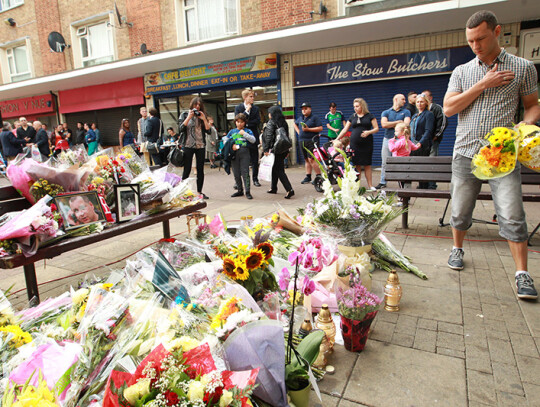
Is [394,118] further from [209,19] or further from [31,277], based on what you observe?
[209,19]

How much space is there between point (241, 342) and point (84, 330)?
0.67 m

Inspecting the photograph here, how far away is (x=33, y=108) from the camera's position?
18703 mm

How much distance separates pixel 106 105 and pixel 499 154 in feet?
54.4

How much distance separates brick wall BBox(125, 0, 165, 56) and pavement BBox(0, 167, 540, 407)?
11919mm

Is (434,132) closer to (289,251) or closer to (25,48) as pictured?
(289,251)

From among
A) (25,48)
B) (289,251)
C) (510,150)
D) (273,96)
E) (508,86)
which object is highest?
(25,48)

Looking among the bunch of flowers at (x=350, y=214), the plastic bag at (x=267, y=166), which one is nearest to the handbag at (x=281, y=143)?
the plastic bag at (x=267, y=166)

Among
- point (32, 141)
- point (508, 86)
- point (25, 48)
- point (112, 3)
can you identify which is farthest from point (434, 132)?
point (25, 48)

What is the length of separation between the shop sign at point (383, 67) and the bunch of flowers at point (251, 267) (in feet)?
32.5

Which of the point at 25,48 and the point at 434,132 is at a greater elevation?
the point at 25,48

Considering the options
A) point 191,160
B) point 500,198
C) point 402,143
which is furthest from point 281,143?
point 500,198

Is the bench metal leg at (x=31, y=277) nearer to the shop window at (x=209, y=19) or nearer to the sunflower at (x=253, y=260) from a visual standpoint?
the sunflower at (x=253, y=260)

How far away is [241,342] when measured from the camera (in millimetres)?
1443

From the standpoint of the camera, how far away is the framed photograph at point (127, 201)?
134 inches
